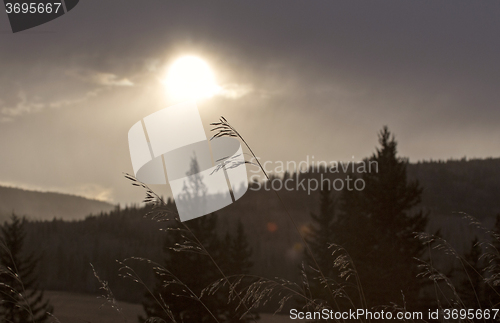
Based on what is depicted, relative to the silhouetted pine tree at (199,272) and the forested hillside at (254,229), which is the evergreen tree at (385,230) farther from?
the forested hillside at (254,229)

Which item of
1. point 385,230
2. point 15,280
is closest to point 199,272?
point 385,230

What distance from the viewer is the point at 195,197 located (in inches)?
976

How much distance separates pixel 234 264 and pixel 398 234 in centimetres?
1267

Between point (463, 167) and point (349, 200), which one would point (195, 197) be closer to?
point (349, 200)

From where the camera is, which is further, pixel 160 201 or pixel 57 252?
pixel 57 252

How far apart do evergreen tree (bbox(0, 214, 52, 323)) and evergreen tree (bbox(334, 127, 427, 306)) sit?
19.7 meters

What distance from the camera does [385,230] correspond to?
24281mm

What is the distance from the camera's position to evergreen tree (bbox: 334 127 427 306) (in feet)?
74.8

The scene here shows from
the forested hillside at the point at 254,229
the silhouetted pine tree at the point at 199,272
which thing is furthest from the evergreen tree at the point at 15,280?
the forested hillside at the point at 254,229

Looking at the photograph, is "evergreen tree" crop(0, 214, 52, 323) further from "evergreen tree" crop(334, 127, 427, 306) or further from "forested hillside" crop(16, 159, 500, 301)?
"forested hillside" crop(16, 159, 500, 301)

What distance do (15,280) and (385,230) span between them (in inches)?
948

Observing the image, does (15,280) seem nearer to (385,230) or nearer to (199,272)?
(199,272)

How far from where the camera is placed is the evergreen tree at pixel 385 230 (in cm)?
2280

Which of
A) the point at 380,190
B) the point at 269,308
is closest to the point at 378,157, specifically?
the point at 380,190
